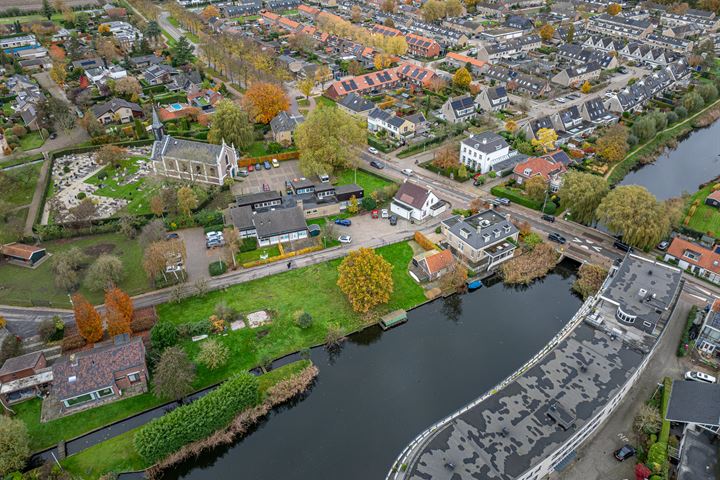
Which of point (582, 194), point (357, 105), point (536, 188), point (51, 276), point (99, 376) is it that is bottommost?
point (51, 276)

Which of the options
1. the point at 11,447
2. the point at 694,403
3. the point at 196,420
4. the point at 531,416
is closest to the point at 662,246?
the point at 694,403

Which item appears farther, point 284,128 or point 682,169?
point 284,128

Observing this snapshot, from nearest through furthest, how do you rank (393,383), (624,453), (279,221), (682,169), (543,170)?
(624,453), (393,383), (279,221), (543,170), (682,169)

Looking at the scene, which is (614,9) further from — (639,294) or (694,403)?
(694,403)

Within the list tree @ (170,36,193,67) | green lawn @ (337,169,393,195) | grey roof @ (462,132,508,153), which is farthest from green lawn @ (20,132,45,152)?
grey roof @ (462,132,508,153)

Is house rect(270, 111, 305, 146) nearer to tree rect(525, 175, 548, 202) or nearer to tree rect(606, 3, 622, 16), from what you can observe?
tree rect(525, 175, 548, 202)

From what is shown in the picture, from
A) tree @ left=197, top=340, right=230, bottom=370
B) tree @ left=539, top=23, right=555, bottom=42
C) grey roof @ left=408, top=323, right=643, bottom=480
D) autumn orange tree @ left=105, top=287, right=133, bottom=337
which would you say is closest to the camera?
grey roof @ left=408, top=323, right=643, bottom=480

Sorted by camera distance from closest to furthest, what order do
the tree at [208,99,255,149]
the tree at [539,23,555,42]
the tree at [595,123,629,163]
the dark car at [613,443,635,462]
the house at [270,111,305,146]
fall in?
the dark car at [613,443,635,462]
the tree at [595,123,629,163]
the tree at [208,99,255,149]
the house at [270,111,305,146]
the tree at [539,23,555,42]

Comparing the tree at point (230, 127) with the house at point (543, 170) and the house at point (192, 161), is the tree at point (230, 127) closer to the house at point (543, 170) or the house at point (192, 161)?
the house at point (192, 161)
